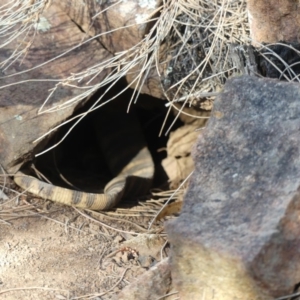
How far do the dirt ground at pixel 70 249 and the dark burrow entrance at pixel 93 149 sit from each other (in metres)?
0.44

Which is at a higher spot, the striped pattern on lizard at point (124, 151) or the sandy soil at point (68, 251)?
the sandy soil at point (68, 251)

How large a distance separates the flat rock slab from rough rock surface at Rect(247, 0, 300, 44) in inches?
30.0

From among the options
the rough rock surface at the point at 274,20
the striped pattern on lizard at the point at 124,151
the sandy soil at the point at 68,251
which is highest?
the rough rock surface at the point at 274,20

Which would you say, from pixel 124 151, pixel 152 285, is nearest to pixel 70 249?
pixel 152 285

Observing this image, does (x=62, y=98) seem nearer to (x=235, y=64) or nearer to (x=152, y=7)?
(x=152, y=7)

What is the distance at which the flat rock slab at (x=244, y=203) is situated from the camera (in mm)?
1818

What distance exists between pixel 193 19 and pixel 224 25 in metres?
0.20

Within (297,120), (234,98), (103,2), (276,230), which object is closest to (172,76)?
(103,2)

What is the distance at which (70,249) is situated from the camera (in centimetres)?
277

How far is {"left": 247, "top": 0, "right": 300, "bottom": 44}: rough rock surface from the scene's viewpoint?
2932mm

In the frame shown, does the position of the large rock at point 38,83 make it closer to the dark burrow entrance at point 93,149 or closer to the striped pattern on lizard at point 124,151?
the dark burrow entrance at point 93,149

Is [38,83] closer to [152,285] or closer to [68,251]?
[68,251]

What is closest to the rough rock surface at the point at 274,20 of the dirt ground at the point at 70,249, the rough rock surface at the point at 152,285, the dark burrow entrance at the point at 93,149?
the dark burrow entrance at the point at 93,149

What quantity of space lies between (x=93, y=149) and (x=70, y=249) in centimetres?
179
